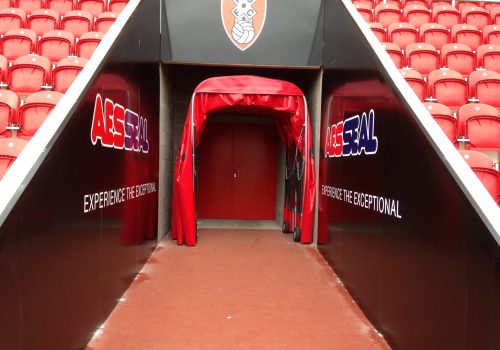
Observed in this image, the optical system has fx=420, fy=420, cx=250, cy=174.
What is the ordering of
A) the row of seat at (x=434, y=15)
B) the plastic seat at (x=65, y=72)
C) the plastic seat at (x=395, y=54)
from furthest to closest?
the row of seat at (x=434, y=15) < the plastic seat at (x=395, y=54) < the plastic seat at (x=65, y=72)

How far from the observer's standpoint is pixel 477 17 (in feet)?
22.0

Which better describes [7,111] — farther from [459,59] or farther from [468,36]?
[468,36]

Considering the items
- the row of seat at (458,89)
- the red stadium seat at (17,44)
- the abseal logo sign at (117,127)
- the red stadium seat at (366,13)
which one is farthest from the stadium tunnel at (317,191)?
the red stadium seat at (17,44)

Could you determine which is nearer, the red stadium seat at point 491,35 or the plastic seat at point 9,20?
the plastic seat at point 9,20

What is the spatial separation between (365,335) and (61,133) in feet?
7.42

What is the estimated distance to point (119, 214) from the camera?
10.8 feet

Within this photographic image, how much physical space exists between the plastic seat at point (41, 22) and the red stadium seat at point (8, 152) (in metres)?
3.49

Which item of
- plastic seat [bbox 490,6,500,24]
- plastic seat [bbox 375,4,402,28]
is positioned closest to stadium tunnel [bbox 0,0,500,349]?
plastic seat [bbox 375,4,402,28]

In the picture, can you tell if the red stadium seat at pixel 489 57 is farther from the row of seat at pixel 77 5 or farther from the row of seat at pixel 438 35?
the row of seat at pixel 77 5

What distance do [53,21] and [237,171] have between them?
3.92 metres

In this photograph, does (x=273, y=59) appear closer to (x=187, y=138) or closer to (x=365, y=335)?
(x=187, y=138)

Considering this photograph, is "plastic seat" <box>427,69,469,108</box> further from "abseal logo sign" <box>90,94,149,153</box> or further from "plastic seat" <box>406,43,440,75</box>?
"abseal logo sign" <box>90,94,149,153</box>

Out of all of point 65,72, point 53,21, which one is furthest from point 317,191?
point 53,21

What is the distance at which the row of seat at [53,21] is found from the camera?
5.59m
